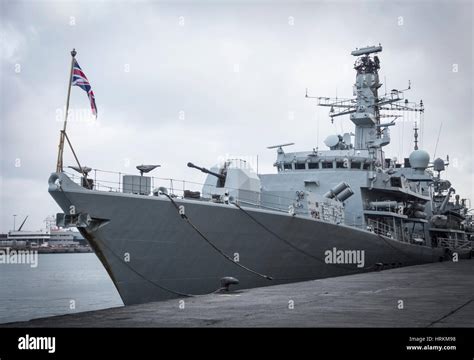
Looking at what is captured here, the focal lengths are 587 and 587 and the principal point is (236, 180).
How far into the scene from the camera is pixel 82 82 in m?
13.9

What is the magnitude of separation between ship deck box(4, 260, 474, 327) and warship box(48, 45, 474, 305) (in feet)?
7.86

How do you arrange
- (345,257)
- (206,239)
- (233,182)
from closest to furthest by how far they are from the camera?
(206,239) < (233,182) < (345,257)

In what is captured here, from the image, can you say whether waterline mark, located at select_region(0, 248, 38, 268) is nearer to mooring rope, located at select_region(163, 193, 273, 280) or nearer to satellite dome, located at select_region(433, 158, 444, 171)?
satellite dome, located at select_region(433, 158, 444, 171)

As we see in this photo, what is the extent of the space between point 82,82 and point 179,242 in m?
4.72

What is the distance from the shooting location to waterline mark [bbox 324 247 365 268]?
2095 centimetres

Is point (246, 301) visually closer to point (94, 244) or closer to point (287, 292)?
point (287, 292)

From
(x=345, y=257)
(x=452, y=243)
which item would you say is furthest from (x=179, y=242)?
(x=452, y=243)

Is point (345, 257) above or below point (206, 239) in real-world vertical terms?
below

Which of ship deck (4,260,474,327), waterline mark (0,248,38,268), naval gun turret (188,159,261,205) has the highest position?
naval gun turret (188,159,261,205)

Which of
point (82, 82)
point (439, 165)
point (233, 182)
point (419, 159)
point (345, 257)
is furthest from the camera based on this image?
point (439, 165)

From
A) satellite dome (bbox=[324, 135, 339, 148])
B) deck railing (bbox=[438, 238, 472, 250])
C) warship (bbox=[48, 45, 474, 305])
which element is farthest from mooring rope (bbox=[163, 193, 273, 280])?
deck railing (bbox=[438, 238, 472, 250])

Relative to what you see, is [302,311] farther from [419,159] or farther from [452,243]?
[452,243]
